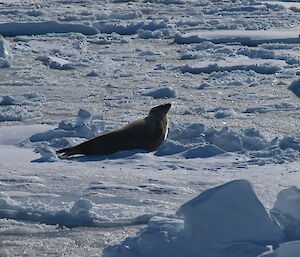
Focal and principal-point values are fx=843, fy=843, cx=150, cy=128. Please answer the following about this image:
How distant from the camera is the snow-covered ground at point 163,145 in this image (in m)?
3.52

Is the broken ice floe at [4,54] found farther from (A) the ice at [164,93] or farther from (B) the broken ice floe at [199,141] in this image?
(B) the broken ice floe at [199,141]

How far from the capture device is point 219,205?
3496 mm

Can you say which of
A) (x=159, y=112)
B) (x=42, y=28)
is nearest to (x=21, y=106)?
(x=159, y=112)

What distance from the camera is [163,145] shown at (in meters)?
5.50

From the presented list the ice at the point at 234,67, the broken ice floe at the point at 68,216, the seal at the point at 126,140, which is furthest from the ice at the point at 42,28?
the broken ice floe at the point at 68,216

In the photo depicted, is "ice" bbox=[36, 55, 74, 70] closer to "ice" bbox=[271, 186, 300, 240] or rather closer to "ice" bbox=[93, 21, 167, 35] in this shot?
"ice" bbox=[93, 21, 167, 35]

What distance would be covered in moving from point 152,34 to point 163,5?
4.12 meters

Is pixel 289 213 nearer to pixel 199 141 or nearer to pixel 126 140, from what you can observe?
pixel 126 140

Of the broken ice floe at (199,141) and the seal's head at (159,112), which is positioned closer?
the broken ice floe at (199,141)

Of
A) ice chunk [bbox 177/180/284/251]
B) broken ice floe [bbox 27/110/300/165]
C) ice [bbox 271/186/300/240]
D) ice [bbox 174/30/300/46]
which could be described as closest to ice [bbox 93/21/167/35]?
ice [bbox 174/30/300/46]

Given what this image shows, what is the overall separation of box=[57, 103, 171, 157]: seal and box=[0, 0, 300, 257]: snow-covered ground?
7cm

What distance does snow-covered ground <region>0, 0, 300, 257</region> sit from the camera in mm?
3521

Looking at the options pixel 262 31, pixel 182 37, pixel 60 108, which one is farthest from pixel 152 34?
pixel 60 108

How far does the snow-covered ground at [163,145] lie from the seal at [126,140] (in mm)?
71
